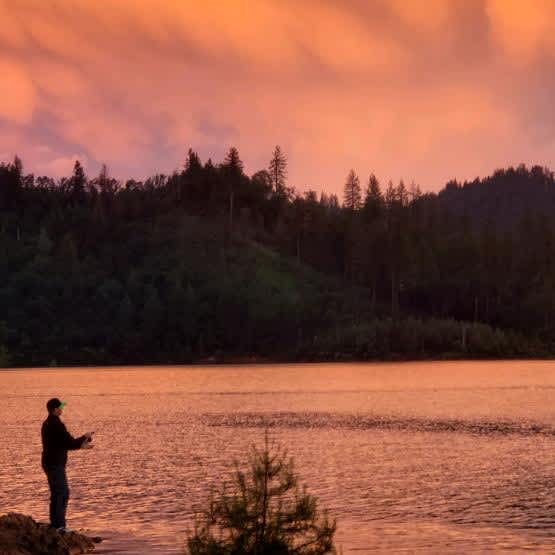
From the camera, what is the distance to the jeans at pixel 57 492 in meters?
19.2

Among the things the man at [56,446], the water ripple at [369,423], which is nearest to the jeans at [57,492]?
the man at [56,446]

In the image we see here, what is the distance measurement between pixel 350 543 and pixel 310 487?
8.23 metres

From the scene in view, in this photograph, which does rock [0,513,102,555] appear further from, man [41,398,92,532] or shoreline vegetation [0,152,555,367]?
shoreline vegetation [0,152,555,367]

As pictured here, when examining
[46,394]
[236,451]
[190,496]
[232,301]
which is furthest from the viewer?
[232,301]

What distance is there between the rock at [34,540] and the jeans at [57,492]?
0.29 metres

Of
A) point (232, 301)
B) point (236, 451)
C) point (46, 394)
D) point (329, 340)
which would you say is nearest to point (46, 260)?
point (232, 301)

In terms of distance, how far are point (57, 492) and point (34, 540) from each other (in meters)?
1.16

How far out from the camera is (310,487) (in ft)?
92.8

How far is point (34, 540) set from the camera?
1841cm

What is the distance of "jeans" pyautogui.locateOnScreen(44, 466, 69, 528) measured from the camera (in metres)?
19.2

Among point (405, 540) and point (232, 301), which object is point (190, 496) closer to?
point (405, 540)

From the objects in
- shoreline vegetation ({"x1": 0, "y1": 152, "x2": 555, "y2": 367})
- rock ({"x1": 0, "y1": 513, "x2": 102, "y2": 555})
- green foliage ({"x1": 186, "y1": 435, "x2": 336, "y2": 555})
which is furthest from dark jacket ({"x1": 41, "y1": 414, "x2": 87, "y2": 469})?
shoreline vegetation ({"x1": 0, "y1": 152, "x2": 555, "y2": 367})

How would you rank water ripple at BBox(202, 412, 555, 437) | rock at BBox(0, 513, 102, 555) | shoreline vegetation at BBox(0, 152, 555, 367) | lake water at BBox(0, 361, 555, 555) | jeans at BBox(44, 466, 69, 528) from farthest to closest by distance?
shoreline vegetation at BBox(0, 152, 555, 367) → water ripple at BBox(202, 412, 555, 437) → lake water at BBox(0, 361, 555, 555) → jeans at BBox(44, 466, 69, 528) → rock at BBox(0, 513, 102, 555)

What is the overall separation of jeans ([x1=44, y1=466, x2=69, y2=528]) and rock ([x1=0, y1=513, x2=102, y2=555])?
0.29 m
